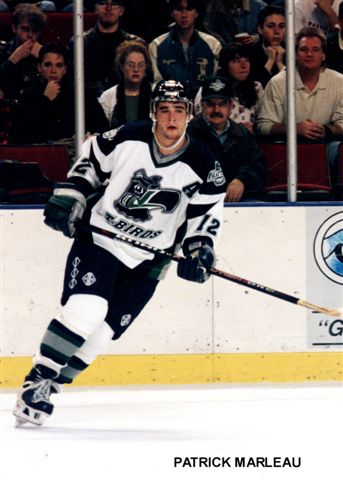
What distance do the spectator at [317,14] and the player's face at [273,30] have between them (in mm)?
147

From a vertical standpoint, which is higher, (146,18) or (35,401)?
(146,18)

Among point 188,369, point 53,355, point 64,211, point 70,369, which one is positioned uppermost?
point 64,211

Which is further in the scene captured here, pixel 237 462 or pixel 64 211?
pixel 64 211

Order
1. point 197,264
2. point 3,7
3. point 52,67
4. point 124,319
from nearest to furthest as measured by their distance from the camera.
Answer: point 197,264 → point 124,319 → point 52,67 → point 3,7

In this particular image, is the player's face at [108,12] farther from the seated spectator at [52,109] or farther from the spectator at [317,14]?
the spectator at [317,14]

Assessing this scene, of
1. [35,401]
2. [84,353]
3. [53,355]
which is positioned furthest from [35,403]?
[84,353]

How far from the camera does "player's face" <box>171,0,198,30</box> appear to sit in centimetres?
685

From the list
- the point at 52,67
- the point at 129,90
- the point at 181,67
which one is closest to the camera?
the point at 129,90

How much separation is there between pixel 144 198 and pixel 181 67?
1.43 m

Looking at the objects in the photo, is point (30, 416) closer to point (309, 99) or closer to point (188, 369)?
point (188, 369)

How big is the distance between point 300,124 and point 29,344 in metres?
1.59

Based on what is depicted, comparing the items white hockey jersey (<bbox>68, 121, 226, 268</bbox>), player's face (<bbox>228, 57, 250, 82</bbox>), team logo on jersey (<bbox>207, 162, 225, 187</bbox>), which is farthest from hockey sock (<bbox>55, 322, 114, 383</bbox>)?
player's face (<bbox>228, 57, 250, 82</bbox>)

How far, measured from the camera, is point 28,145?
257 inches

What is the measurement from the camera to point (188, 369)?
6.46 m
